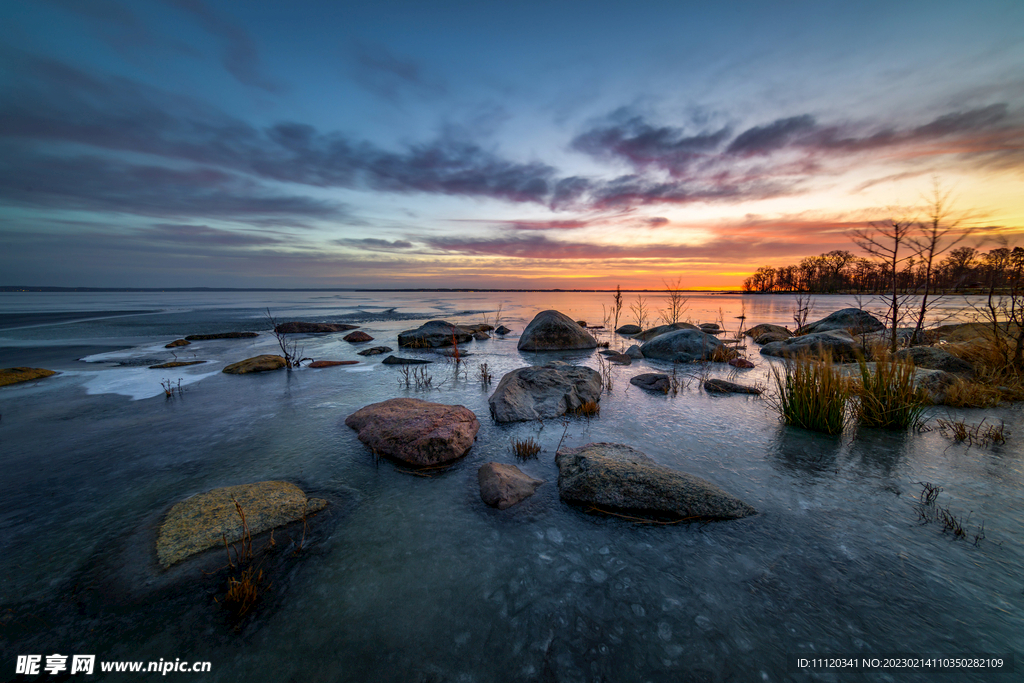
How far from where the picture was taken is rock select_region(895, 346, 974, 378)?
6.95m

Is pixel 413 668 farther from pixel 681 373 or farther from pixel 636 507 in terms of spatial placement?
pixel 681 373

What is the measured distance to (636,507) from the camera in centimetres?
334

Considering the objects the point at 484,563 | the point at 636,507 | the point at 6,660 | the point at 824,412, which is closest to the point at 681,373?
the point at 824,412

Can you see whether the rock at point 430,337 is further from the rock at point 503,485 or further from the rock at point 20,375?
the rock at point 503,485

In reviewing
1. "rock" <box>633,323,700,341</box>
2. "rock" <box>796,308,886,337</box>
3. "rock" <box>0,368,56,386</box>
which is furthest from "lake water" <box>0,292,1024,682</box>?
"rock" <box>796,308,886,337</box>

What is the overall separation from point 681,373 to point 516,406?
5.50 metres

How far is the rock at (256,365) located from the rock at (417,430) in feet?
17.8

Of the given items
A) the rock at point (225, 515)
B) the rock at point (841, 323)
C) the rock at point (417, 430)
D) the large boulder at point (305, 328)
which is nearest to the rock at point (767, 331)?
the rock at point (841, 323)

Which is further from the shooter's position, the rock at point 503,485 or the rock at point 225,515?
the rock at point 503,485

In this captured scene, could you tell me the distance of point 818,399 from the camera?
5.12 metres

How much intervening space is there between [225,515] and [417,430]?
2.06 m

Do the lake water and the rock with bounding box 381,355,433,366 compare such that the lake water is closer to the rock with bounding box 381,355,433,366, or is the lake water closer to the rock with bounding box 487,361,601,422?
the rock with bounding box 487,361,601,422

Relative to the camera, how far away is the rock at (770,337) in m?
14.3

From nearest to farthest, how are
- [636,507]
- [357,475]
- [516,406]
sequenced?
[636,507] → [357,475] → [516,406]
